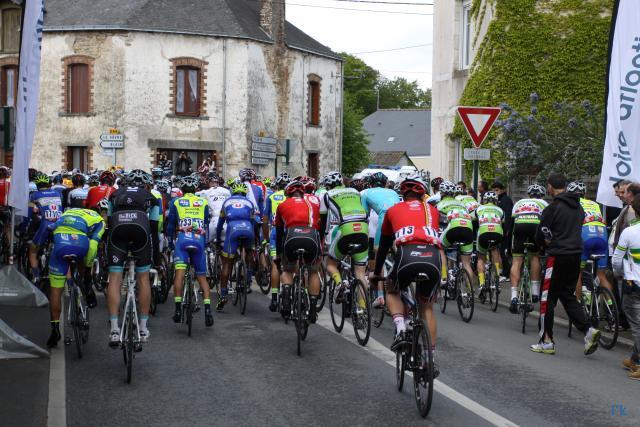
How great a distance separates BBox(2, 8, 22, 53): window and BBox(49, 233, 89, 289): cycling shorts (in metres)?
35.8

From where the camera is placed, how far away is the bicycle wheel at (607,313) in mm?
10906

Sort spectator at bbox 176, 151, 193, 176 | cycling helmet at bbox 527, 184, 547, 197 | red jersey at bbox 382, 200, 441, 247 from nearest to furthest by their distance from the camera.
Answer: red jersey at bbox 382, 200, 441, 247, cycling helmet at bbox 527, 184, 547, 197, spectator at bbox 176, 151, 193, 176

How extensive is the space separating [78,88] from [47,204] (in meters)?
27.6

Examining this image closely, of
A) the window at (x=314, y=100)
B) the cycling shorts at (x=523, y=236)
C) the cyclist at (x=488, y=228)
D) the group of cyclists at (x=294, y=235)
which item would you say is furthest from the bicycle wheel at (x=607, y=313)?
the window at (x=314, y=100)

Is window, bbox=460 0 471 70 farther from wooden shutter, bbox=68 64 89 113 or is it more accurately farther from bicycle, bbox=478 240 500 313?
wooden shutter, bbox=68 64 89 113

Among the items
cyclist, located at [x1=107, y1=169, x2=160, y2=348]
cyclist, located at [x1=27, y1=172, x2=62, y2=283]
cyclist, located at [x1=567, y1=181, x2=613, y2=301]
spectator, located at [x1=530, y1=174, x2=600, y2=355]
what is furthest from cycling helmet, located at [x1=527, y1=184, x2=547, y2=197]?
cyclist, located at [x1=27, y1=172, x2=62, y2=283]

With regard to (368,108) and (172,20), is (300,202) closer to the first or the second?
(172,20)

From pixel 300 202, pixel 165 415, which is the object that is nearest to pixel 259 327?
pixel 300 202

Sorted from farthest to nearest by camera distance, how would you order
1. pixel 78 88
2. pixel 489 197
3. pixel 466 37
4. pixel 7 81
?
pixel 7 81 < pixel 78 88 < pixel 466 37 < pixel 489 197

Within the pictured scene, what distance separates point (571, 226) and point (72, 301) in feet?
17.8

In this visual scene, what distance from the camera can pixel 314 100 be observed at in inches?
1811

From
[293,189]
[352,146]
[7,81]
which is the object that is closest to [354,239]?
[293,189]

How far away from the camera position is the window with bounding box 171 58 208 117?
4050 cm

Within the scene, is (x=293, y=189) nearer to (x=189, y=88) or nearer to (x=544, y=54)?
(x=544, y=54)
